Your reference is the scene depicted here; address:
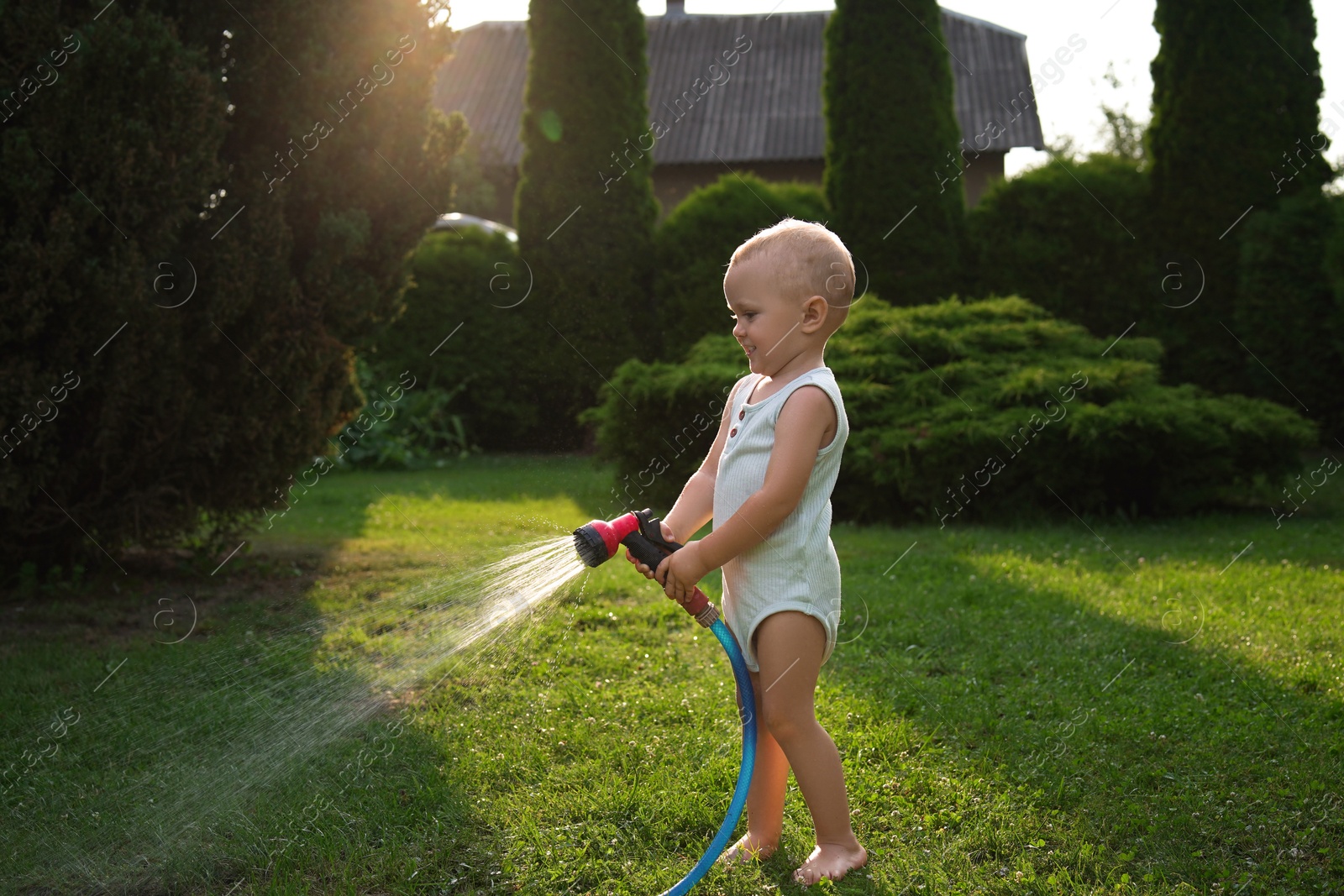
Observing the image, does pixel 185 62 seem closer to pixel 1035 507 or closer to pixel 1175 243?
pixel 1035 507

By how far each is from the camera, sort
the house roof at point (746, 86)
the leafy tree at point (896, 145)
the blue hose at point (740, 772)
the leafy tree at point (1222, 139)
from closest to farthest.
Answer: the blue hose at point (740, 772) → the leafy tree at point (1222, 139) → the leafy tree at point (896, 145) → the house roof at point (746, 86)

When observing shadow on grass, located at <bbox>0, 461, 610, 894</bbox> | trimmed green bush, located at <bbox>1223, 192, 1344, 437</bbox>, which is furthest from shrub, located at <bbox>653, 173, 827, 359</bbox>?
shadow on grass, located at <bbox>0, 461, 610, 894</bbox>

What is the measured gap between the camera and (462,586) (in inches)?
171

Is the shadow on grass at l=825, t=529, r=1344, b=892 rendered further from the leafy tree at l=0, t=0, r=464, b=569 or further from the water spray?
the leafy tree at l=0, t=0, r=464, b=569

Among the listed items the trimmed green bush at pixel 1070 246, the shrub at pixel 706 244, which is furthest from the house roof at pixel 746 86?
the shrub at pixel 706 244

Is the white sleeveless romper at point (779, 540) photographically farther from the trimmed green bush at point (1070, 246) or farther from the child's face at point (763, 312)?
the trimmed green bush at point (1070, 246)

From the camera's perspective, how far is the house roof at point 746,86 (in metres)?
22.4

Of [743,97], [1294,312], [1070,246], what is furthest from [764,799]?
[743,97]

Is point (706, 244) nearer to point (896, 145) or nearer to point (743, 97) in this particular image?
point (896, 145)

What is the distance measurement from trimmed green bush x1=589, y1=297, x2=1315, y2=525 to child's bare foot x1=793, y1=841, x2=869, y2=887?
5009 millimetres

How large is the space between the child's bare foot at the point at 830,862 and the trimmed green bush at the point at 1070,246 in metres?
9.91

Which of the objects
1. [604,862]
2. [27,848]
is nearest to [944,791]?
[604,862]

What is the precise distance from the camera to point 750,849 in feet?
9.35

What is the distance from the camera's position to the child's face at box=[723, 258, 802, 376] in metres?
2.64
